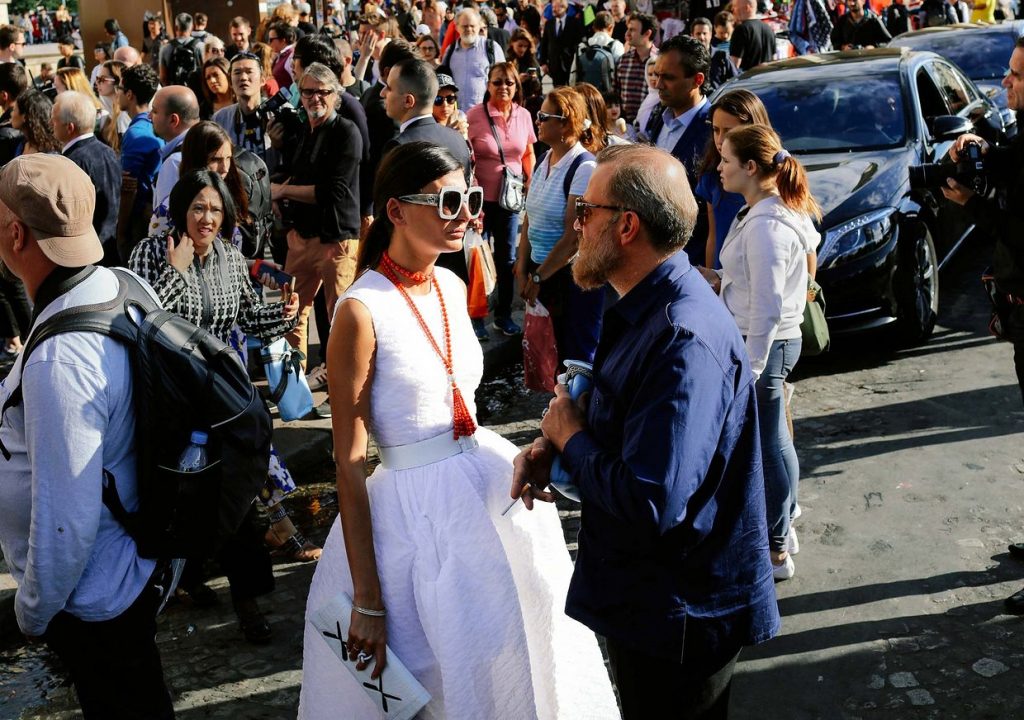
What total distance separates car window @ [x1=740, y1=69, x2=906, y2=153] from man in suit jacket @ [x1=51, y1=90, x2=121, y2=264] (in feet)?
15.0

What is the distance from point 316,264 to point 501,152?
184 centimetres

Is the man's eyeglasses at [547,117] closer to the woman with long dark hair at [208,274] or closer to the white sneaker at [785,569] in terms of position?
the woman with long dark hair at [208,274]

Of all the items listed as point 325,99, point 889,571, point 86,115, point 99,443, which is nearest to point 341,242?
point 325,99

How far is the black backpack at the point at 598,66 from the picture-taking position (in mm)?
13648

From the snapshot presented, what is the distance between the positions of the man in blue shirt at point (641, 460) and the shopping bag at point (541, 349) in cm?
325

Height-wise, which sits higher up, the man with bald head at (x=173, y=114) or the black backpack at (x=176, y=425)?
the man with bald head at (x=173, y=114)

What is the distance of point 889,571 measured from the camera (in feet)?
15.8

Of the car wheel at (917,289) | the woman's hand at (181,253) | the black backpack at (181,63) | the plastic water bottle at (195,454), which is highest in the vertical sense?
the black backpack at (181,63)

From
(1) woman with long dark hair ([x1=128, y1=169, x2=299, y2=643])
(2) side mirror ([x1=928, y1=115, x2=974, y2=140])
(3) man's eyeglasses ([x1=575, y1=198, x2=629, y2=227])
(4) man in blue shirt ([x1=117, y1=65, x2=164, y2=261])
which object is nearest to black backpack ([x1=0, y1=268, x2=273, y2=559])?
(3) man's eyeglasses ([x1=575, y1=198, x2=629, y2=227])

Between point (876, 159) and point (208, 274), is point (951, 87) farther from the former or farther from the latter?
point (208, 274)

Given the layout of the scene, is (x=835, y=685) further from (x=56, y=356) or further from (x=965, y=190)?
(x=56, y=356)

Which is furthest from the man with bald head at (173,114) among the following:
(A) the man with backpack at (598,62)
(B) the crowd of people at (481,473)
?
(A) the man with backpack at (598,62)

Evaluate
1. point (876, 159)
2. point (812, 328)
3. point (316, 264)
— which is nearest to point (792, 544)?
point (812, 328)

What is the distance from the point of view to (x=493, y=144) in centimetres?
822
